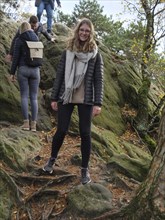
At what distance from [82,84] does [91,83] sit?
0.13m

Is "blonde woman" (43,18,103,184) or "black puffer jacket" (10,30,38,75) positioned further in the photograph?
"black puffer jacket" (10,30,38,75)

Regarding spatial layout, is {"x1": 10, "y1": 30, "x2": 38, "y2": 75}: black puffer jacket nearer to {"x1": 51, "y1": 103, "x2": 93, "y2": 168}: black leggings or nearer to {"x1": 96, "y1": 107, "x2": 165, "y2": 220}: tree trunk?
{"x1": 51, "y1": 103, "x2": 93, "y2": 168}: black leggings

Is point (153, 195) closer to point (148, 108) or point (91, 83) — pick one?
point (91, 83)

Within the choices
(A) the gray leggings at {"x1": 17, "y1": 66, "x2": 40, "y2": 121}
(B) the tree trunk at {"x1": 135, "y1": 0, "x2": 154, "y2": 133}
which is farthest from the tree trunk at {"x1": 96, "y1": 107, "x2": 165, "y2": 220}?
(B) the tree trunk at {"x1": 135, "y1": 0, "x2": 154, "y2": 133}

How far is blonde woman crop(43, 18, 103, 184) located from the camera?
195 inches

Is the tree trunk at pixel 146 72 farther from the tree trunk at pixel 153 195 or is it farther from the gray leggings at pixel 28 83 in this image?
the tree trunk at pixel 153 195

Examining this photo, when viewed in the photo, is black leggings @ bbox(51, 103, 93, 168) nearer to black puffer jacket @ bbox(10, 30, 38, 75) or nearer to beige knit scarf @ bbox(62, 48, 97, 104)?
beige knit scarf @ bbox(62, 48, 97, 104)

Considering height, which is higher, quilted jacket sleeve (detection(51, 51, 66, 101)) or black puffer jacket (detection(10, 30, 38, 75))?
black puffer jacket (detection(10, 30, 38, 75))

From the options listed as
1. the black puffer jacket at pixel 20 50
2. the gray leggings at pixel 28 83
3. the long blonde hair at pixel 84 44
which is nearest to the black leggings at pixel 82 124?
the long blonde hair at pixel 84 44

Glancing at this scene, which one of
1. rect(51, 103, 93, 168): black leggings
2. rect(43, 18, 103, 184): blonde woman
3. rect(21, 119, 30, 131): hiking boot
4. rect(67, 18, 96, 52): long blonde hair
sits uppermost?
rect(67, 18, 96, 52): long blonde hair

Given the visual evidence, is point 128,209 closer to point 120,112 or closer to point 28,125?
point 28,125

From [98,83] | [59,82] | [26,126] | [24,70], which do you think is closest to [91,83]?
[98,83]

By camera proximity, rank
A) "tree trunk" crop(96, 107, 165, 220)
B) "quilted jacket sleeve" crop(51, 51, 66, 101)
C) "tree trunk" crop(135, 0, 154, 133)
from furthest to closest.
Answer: "tree trunk" crop(135, 0, 154, 133)
"quilted jacket sleeve" crop(51, 51, 66, 101)
"tree trunk" crop(96, 107, 165, 220)

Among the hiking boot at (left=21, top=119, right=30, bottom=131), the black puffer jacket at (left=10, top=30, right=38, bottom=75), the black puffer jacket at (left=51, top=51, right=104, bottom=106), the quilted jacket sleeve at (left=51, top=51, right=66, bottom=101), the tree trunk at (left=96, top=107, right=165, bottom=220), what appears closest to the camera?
the tree trunk at (left=96, top=107, right=165, bottom=220)
